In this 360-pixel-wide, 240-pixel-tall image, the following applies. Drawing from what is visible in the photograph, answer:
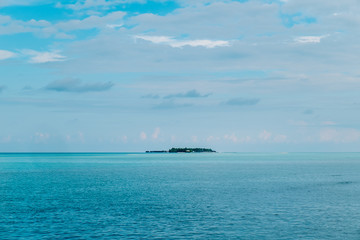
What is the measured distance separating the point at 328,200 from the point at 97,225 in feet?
146

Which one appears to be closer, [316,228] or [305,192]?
[316,228]

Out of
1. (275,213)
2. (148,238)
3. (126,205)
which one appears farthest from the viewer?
(126,205)

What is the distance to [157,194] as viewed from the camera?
285ft

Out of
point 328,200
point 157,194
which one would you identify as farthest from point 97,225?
point 328,200

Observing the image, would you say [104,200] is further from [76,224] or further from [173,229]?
[173,229]

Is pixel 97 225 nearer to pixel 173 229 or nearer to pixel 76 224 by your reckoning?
pixel 76 224

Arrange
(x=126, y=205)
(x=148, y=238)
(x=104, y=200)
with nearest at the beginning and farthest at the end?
1. (x=148, y=238)
2. (x=126, y=205)
3. (x=104, y=200)

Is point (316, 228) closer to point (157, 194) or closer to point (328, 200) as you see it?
point (328, 200)

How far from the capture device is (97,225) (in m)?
54.3

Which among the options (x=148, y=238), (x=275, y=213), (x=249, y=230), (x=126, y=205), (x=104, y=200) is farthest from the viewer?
(x=104, y=200)

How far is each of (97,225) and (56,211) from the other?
12667 millimetres

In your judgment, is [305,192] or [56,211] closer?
[56,211]

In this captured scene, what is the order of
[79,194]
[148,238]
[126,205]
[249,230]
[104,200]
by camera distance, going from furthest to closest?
1. [79,194]
2. [104,200]
3. [126,205]
4. [249,230]
5. [148,238]

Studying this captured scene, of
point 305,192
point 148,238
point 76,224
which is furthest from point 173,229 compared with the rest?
point 305,192
